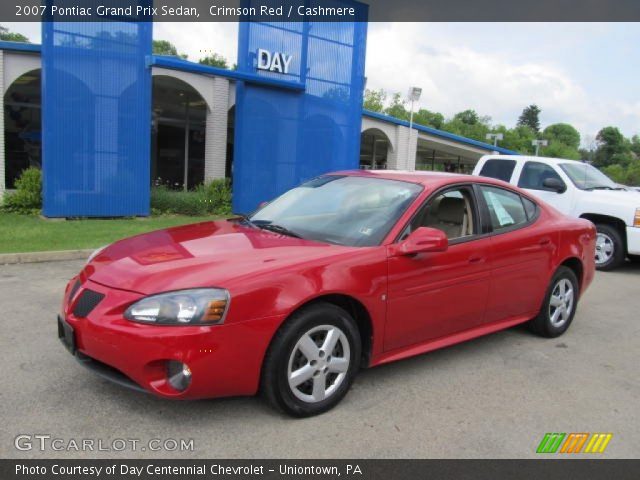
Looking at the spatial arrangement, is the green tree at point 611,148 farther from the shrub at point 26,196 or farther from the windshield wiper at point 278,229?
the windshield wiper at point 278,229

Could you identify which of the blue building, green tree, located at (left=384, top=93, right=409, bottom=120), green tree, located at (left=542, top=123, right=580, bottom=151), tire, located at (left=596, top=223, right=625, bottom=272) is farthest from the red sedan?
green tree, located at (left=542, top=123, right=580, bottom=151)

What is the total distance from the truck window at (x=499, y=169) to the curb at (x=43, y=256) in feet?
24.0

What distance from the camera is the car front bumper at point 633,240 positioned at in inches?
357

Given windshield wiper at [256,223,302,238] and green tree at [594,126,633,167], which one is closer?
windshield wiper at [256,223,302,238]

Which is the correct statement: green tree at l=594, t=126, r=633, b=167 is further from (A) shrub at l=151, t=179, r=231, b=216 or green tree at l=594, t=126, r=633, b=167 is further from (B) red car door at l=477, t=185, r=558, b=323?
(B) red car door at l=477, t=185, r=558, b=323

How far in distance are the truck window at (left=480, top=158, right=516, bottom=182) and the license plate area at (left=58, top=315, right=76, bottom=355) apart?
875 centimetres

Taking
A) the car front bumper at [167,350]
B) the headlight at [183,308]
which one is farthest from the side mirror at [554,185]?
the headlight at [183,308]

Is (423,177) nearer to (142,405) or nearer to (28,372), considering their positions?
(142,405)

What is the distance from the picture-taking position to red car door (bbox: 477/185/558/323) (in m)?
4.55

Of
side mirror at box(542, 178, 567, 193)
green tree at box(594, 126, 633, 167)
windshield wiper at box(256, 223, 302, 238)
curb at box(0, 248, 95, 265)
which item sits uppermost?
green tree at box(594, 126, 633, 167)

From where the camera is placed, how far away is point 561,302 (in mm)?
5324

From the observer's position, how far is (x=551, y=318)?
207 inches

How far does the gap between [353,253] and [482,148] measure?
27625mm

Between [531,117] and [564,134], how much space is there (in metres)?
13.3
